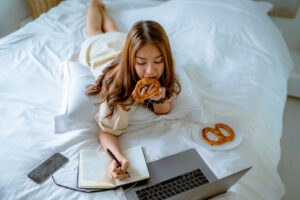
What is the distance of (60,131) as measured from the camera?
3.43 ft

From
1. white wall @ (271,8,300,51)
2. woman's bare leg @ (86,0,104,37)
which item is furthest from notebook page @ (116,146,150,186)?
white wall @ (271,8,300,51)

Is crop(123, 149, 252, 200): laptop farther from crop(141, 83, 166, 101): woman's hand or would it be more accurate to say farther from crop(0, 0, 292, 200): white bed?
crop(141, 83, 166, 101): woman's hand

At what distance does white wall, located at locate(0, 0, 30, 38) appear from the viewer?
2508 mm

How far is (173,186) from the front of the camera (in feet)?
2.84

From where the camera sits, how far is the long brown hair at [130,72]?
0.93 metres

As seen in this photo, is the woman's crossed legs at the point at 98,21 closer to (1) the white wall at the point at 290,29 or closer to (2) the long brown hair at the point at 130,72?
(2) the long brown hair at the point at 130,72

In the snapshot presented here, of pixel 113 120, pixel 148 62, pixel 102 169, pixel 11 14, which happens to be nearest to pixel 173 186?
pixel 102 169

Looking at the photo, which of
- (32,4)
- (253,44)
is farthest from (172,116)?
(32,4)

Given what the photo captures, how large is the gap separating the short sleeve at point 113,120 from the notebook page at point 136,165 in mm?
116

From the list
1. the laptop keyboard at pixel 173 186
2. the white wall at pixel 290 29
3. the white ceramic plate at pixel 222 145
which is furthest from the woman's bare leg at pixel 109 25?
the white wall at pixel 290 29

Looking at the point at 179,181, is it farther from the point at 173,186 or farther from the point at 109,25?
the point at 109,25

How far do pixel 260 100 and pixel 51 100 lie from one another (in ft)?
3.81

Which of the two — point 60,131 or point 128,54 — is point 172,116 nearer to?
point 128,54

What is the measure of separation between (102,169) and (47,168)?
0.73ft
